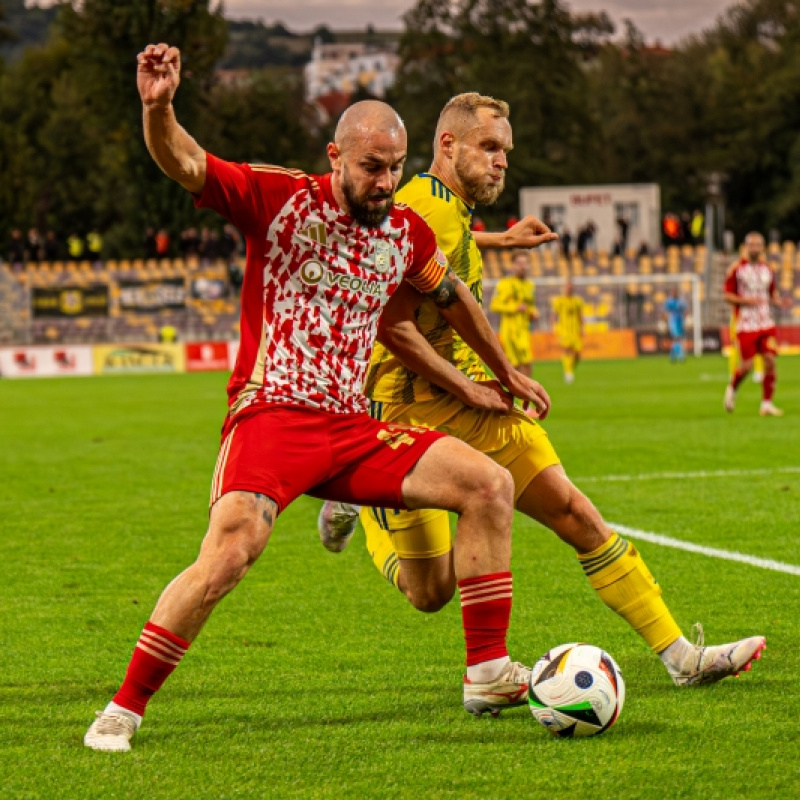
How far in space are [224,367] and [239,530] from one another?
107 ft

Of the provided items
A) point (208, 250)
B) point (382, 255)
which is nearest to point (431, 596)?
point (382, 255)

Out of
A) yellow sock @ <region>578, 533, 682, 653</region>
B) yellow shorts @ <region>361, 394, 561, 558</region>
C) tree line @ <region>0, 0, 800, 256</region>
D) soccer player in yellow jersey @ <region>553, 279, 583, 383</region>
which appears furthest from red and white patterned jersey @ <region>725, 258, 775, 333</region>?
tree line @ <region>0, 0, 800, 256</region>

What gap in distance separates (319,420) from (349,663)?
4.53ft

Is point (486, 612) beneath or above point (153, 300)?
above

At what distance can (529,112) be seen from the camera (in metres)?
68.0

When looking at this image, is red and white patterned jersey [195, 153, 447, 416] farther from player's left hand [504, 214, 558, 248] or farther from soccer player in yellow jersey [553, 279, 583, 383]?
soccer player in yellow jersey [553, 279, 583, 383]

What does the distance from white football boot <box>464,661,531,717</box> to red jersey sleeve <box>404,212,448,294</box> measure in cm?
131

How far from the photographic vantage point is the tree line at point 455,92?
5712cm

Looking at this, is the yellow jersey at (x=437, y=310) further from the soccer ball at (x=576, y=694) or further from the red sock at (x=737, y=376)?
the red sock at (x=737, y=376)

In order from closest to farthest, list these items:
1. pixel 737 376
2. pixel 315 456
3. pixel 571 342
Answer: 1. pixel 315 456
2. pixel 737 376
3. pixel 571 342

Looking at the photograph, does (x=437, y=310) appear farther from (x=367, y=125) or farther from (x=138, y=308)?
(x=138, y=308)

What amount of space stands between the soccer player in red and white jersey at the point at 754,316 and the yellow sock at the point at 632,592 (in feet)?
44.5

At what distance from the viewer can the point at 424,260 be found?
5.20 m

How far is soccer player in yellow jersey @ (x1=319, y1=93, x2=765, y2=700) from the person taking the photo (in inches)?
216
